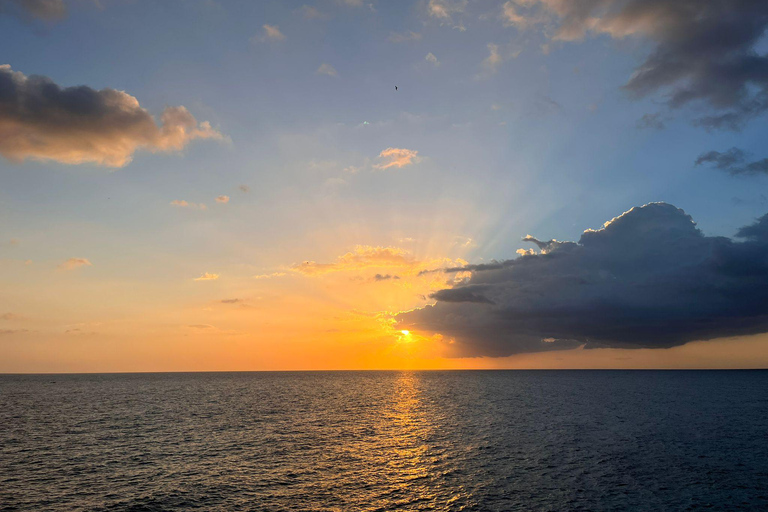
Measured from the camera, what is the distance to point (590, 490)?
151 feet

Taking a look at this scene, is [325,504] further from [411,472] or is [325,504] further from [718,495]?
[718,495]

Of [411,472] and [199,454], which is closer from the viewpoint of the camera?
[411,472]

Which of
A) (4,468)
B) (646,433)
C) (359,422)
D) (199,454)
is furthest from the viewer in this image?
(359,422)

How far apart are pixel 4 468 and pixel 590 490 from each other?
230 ft

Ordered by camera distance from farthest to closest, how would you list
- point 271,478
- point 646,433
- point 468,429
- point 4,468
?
point 468,429, point 646,433, point 4,468, point 271,478

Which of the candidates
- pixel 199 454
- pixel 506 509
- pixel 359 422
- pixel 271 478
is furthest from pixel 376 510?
pixel 359 422

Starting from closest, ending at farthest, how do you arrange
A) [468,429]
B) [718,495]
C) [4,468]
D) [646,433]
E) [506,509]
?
[506,509] < [718,495] < [4,468] < [646,433] < [468,429]

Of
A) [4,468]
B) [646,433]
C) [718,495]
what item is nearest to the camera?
[718,495]

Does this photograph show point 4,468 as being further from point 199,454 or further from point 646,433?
point 646,433

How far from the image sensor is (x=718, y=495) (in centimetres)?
4456

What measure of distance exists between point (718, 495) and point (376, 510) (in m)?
35.0

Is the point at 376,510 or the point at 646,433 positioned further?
the point at 646,433

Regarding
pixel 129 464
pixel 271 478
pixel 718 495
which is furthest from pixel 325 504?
pixel 718 495

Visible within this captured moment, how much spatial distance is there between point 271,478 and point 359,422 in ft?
155
